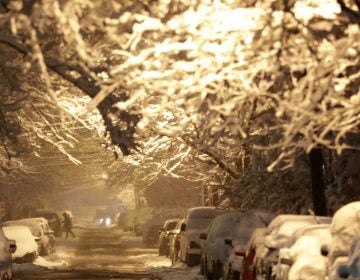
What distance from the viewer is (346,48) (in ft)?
27.4

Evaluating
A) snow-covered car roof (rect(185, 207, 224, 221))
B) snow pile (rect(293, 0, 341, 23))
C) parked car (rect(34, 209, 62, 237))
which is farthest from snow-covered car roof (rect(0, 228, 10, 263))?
parked car (rect(34, 209, 62, 237))

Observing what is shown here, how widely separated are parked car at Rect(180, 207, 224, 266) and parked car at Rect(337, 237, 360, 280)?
→ 17140 millimetres

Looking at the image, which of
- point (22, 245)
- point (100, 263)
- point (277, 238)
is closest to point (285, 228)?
point (277, 238)

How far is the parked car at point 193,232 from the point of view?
26344 millimetres

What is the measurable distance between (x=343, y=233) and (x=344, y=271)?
4.32ft

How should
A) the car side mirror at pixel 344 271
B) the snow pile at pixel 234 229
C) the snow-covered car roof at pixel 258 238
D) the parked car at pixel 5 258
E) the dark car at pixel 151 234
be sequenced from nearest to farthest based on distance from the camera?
the car side mirror at pixel 344 271
the snow-covered car roof at pixel 258 238
the snow pile at pixel 234 229
the parked car at pixel 5 258
the dark car at pixel 151 234

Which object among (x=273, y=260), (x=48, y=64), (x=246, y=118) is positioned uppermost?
(x=48, y=64)

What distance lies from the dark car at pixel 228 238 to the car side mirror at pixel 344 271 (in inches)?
269

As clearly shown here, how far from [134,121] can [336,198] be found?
10693 mm

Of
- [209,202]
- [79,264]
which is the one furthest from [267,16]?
[209,202]

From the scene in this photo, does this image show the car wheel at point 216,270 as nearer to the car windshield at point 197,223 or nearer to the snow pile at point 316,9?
the car windshield at point 197,223

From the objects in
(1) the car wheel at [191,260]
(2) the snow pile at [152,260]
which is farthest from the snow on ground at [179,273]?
(2) the snow pile at [152,260]

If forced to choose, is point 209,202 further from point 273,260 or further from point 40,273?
point 273,260

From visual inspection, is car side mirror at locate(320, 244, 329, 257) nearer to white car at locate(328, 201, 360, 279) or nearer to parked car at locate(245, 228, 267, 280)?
white car at locate(328, 201, 360, 279)
